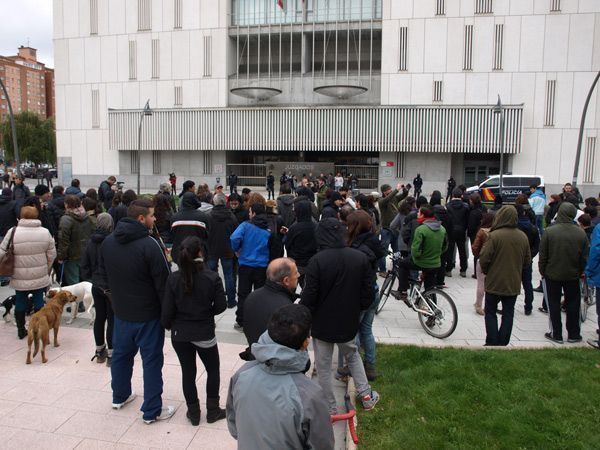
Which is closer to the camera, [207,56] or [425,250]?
[425,250]

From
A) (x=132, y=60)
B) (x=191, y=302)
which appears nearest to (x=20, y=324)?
(x=191, y=302)

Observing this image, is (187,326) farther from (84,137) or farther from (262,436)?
(84,137)

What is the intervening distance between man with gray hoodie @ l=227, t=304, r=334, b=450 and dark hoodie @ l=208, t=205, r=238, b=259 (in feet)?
19.3

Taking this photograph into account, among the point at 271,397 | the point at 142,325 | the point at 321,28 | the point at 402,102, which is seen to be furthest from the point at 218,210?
the point at 321,28

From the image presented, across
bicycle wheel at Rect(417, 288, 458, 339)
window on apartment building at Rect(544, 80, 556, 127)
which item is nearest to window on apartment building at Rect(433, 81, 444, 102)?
window on apartment building at Rect(544, 80, 556, 127)

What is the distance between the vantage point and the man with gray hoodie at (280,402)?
2457 millimetres

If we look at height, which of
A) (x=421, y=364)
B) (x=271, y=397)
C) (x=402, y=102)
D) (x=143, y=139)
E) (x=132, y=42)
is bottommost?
(x=421, y=364)

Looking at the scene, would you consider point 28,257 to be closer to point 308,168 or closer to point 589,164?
point 308,168

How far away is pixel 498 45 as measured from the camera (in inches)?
1281

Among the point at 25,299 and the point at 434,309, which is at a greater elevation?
the point at 25,299

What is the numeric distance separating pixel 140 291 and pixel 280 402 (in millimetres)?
2564

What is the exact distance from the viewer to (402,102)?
34.5m

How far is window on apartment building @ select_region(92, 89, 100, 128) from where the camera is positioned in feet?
130

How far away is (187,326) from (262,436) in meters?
2.10
